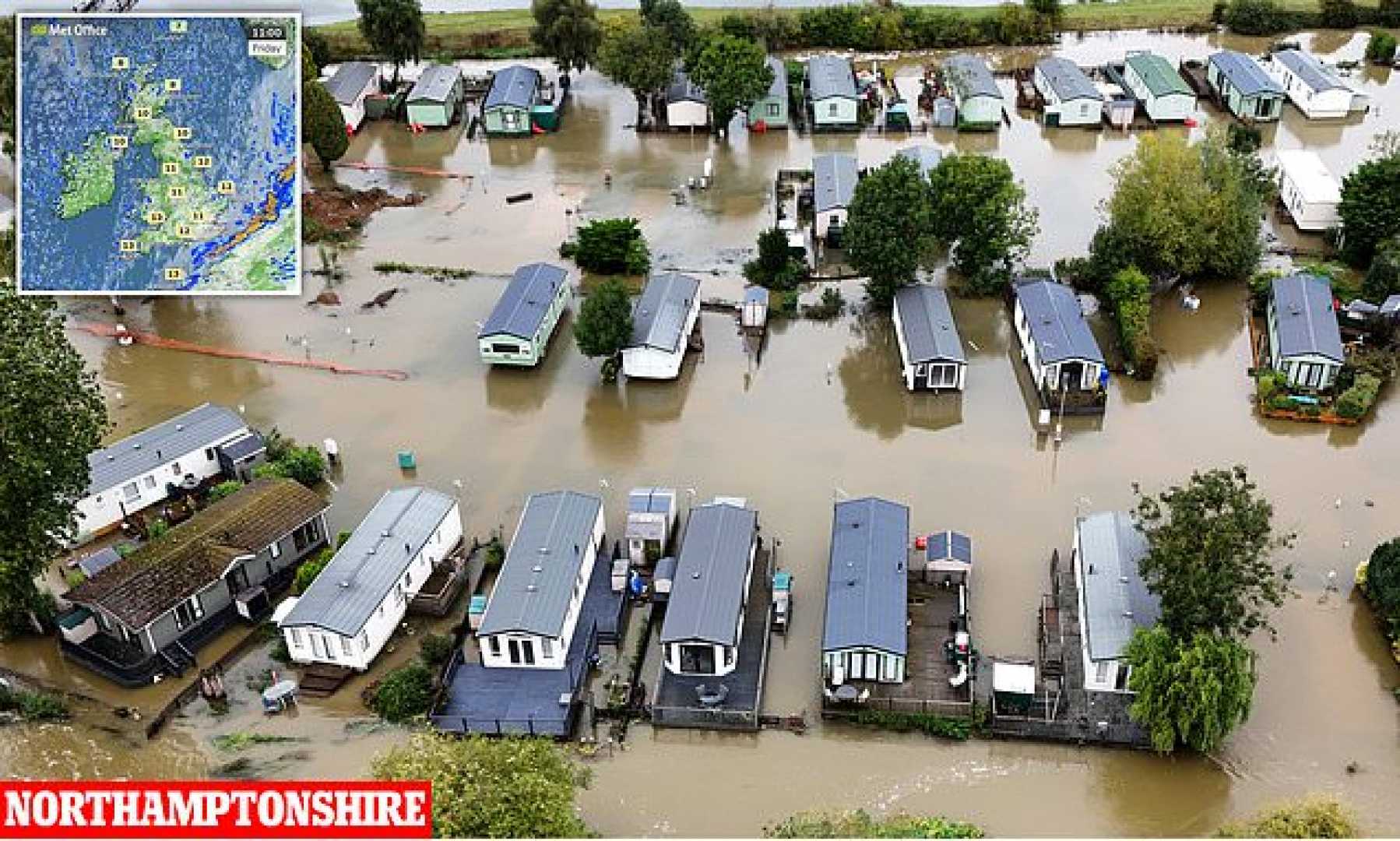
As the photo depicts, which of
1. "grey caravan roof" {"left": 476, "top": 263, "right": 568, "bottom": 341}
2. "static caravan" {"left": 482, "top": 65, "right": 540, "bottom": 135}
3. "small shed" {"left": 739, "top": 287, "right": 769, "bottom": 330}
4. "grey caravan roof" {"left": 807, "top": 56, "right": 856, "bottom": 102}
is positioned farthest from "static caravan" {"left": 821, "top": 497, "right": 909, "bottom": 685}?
"static caravan" {"left": 482, "top": 65, "right": 540, "bottom": 135}

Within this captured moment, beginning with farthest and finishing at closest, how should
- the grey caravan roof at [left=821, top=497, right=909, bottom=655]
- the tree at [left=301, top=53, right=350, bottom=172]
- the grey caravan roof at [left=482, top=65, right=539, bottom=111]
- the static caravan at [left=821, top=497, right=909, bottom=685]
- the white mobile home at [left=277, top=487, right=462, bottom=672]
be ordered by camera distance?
1. the grey caravan roof at [left=482, top=65, right=539, bottom=111]
2. the tree at [left=301, top=53, right=350, bottom=172]
3. the white mobile home at [left=277, top=487, right=462, bottom=672]
4. the grey caravan roof at [left=821, top=497, right=909, bottom=655]
5. the static caravan at [left=821, top=497, right=909, bottom=685]

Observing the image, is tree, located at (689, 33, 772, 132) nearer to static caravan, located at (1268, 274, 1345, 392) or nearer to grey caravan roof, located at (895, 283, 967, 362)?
grey caravan roof, located at (895, 283, 967, 362)

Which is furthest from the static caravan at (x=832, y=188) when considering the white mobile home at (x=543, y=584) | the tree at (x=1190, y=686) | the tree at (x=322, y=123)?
the tree at (x=1190, y=686)

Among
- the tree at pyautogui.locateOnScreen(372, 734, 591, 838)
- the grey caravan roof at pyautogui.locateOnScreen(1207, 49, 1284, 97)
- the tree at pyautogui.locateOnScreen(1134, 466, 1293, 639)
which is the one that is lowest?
the tree at pyautogui.locateOnScreen(372, 734, 591, 838)

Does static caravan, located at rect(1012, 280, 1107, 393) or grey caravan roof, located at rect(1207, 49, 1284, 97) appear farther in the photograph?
grey caravan roof, located at rect(1207, 49, 1284, 97)

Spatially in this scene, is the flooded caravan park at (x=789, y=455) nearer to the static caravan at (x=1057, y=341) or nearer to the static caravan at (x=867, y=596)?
the static caravan at (x=1057, y=341)

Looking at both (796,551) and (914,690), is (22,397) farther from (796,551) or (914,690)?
(914,690)

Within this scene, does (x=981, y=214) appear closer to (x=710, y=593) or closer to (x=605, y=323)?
(x=605, y=323)

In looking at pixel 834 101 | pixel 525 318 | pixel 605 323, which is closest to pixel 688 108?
pixel 834 101
